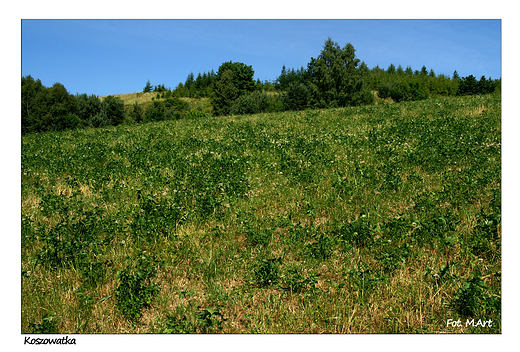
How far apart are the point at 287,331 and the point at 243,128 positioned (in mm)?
13822

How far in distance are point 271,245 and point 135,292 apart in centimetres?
209

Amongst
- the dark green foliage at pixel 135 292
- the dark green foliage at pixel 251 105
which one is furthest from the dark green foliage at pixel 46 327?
the dark green foliage at pixel 251 105

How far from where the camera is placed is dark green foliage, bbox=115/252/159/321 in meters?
3.63

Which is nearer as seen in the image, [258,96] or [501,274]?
[501,274]

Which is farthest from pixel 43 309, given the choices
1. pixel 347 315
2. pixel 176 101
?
pixel 176 101

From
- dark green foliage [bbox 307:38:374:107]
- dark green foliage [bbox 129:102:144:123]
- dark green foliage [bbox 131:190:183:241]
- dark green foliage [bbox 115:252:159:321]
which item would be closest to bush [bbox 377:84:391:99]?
dark green foliage [bbox 307:38:374:107]

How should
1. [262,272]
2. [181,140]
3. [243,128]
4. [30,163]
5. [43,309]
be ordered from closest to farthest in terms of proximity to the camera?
[43,309]
[262,272]
[30,163]
[181,140]
[243,128]

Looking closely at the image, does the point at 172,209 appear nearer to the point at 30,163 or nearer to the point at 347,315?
the point at 347,315

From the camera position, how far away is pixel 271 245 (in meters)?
4.94

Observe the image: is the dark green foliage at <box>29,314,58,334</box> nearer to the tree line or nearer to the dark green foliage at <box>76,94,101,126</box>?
the tree line

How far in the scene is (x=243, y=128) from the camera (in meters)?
16.5

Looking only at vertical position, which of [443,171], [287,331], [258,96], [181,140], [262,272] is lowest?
[287,331]

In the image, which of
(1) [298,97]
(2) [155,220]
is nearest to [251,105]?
(1) [298,97]

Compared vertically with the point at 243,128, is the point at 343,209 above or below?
below
